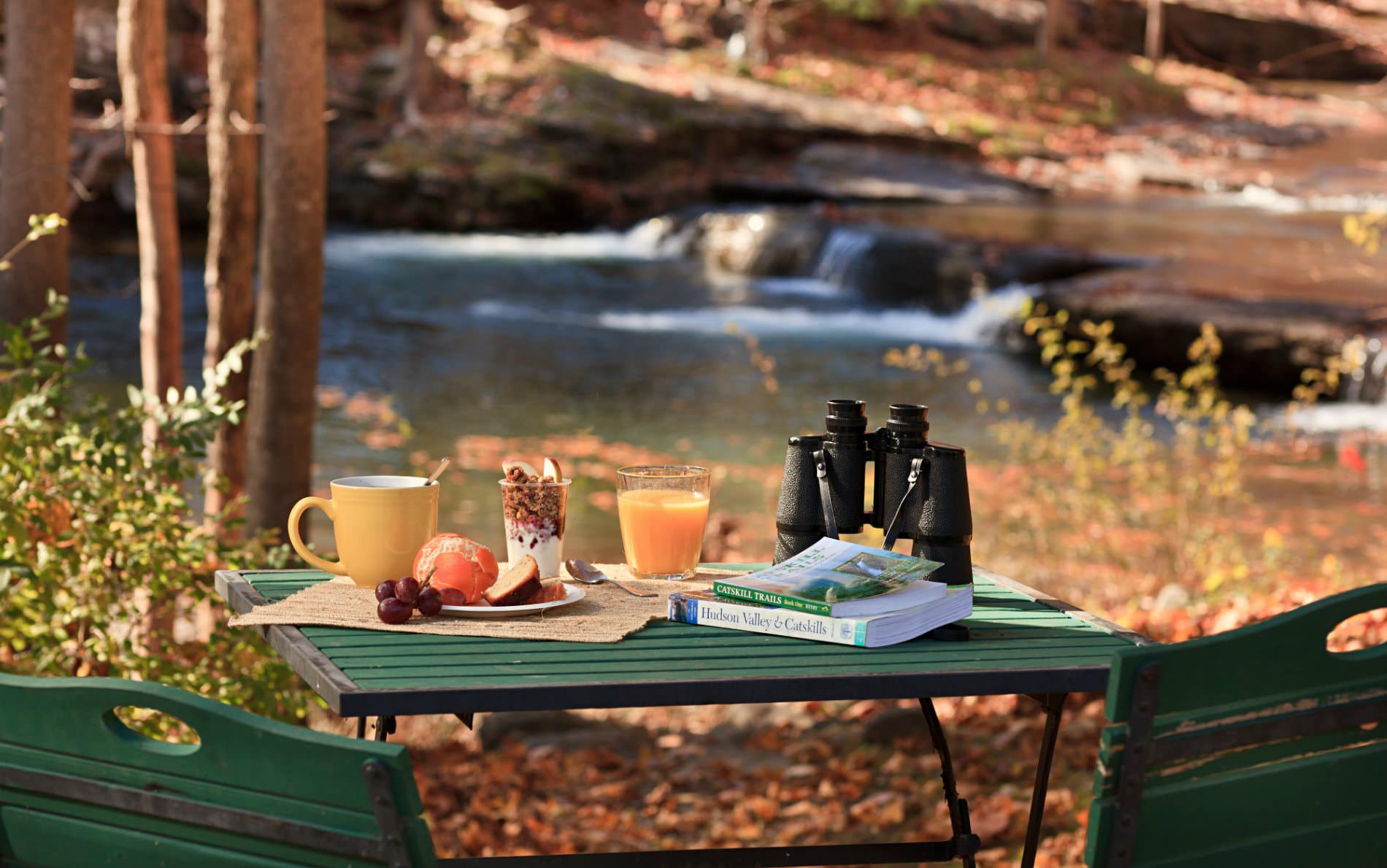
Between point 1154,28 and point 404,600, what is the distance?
31967 millimetres

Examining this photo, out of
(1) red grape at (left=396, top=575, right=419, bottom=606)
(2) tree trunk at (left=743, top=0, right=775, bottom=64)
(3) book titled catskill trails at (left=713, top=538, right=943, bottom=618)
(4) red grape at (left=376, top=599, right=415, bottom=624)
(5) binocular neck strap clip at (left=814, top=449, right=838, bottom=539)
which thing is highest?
(2) tree trunk at (left=743, top=0, right=775, bottom=64)

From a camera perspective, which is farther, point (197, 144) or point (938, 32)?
point (938, 32)

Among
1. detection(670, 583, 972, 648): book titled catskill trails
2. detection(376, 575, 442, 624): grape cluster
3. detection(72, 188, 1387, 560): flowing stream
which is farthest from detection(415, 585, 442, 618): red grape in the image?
detection(72, 188, 1387, 560): flowing stream

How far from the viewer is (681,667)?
208cm

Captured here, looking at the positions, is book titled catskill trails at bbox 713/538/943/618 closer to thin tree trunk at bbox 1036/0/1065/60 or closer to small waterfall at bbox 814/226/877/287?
small waterfall at bbox 814/226/877/287

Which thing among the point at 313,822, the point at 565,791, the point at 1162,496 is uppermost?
the point at 313,822

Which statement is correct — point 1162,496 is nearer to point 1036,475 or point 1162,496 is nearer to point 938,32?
point 1036,475

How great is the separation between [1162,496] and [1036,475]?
198 cm

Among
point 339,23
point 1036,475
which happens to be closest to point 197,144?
point 339,23

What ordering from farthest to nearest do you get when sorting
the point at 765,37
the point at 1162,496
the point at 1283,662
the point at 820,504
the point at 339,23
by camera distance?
the point at 765,37 → the point at 339,23 → the point at 1162,496 → the point at 820,504 → the point at 1283,662

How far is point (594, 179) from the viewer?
70.5ft

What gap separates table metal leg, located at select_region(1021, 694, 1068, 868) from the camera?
244 cm

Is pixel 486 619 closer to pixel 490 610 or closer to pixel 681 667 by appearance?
pixel 490 610

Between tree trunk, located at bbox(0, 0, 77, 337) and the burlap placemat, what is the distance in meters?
2.51
